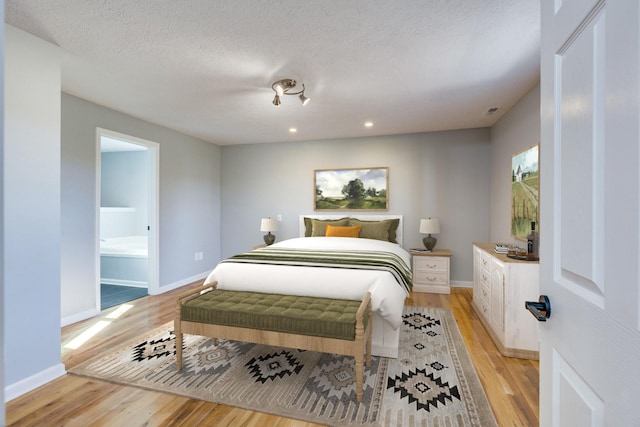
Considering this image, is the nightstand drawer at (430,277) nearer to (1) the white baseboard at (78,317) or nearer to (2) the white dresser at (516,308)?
(2) the white dresser at (516,308)

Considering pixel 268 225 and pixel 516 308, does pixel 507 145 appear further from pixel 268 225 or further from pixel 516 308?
pixel 268 225

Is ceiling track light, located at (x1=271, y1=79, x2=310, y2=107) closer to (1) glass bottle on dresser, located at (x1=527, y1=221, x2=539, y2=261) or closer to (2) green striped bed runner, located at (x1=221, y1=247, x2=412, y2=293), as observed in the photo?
(2) green striped bed runner, located at (x1=221, y1=247, x2=412, y2=293)

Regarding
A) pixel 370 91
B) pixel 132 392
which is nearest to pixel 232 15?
pixel 370 91

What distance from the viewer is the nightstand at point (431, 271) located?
4.27m

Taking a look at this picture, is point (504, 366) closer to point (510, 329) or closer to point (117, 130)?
point (510, 329)

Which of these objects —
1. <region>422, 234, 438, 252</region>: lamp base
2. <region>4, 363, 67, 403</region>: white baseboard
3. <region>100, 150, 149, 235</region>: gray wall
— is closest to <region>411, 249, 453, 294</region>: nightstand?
<region>422, 234, 438, 252</region>: lamp base

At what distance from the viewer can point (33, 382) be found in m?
2.06

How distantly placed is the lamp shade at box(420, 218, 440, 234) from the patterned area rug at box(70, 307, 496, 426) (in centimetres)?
183

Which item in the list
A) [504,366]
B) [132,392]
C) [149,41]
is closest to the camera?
[132,392]

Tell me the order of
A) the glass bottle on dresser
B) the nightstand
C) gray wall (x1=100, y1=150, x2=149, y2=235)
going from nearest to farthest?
the glass bottle on dresser, the nightstand, gray wall (x1=100, y1=150, x2=149, y2=235)

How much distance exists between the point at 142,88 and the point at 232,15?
1.67 metres

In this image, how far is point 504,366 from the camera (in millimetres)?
2316

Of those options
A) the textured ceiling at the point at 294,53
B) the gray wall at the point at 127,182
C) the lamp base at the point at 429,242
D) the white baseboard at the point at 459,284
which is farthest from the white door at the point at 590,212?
the gray wall at the point at 127,182

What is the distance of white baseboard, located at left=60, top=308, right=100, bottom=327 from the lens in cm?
306
